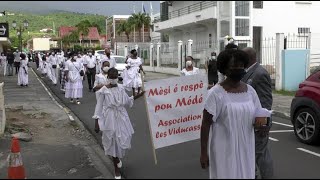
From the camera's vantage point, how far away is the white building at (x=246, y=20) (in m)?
25.1

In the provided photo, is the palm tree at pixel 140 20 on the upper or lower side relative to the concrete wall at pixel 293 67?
upper

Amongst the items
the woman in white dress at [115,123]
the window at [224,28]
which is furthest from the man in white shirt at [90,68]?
the woman in white dress at [115,123]

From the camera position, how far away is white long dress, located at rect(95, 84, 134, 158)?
20.7 feet

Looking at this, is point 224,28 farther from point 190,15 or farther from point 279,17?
point 190,15

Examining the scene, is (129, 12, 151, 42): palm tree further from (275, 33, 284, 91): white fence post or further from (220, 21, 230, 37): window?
(275, 33, 284, 91): white fence post

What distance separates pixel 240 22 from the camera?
86.3 feet

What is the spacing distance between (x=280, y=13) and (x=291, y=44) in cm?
1054

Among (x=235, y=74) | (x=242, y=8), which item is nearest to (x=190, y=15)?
(x=242, y=8)

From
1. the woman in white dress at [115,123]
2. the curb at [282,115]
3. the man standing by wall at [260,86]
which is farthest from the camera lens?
the curb at [282,115]

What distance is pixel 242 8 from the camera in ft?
84.8

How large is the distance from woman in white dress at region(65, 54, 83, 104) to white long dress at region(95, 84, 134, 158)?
883cm

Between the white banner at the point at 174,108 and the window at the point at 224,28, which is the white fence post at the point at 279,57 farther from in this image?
the white banner at the point at 174,108

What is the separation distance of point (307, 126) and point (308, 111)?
274mm

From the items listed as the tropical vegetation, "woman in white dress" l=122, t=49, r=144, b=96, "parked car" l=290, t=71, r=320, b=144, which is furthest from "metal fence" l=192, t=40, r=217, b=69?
the tropical vegetation
